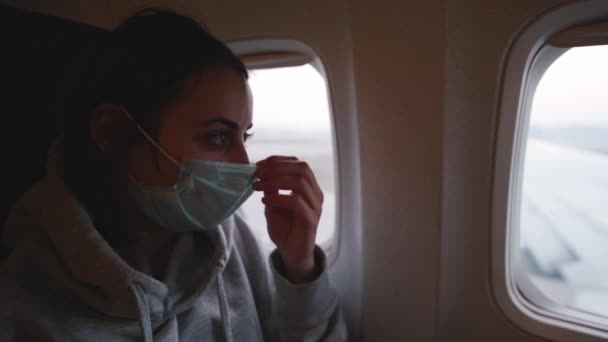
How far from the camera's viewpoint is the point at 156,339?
27.2 inches

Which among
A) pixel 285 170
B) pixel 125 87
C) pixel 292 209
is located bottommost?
pixel 292 209

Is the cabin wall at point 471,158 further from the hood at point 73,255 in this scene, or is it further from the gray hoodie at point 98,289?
the hood at point 73,255

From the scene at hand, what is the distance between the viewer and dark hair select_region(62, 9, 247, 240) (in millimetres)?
675

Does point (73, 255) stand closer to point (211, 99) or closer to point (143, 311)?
point (143, 311)

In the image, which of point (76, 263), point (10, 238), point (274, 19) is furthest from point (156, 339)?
point (274, 19)

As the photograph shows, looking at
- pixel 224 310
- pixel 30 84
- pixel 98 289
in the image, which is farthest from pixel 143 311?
pixel 30 84

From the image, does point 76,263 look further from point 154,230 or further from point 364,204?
point 364,204

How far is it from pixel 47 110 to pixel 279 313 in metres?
0.83

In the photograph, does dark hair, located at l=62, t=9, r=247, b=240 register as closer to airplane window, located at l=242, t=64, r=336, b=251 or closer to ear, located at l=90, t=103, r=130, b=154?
ear, located at l=90, t=103, r=130, b=154

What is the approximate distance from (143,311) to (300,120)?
0.87m

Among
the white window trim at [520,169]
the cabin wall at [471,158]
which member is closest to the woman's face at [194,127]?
the cabin wall at [471,158]

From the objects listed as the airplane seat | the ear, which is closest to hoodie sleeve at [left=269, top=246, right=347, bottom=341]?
the ear

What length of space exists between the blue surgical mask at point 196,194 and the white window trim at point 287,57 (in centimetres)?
43

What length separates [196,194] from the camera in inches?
28.0
